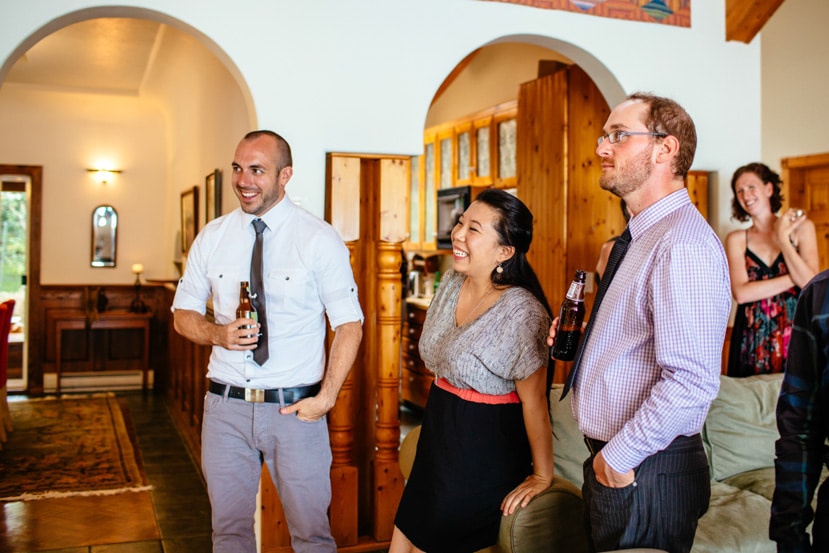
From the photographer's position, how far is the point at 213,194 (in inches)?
216

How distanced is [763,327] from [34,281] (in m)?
7.51

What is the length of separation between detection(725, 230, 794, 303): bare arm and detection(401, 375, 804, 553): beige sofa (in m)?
0.40

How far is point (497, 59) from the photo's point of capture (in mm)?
6586

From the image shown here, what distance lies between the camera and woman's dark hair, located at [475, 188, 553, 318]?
235 cm

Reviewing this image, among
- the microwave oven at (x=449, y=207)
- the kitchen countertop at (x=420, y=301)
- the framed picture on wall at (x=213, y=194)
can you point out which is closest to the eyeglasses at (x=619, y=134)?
the framed picture on wall at (x=213, y=194)

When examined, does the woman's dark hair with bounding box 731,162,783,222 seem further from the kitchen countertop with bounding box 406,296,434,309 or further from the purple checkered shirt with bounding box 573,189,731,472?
the kitchen countertop with bounding box 406,296,434,309

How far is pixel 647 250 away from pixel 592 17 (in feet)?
8.68

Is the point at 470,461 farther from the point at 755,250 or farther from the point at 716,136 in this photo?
the point at 716,136

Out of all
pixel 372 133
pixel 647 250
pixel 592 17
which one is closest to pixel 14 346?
pixel 372 133

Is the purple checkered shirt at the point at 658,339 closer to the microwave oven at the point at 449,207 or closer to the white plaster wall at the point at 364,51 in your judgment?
the white plaster wall at the point at 364,51

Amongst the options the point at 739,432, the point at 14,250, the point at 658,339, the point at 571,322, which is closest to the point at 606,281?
the point at 571,322

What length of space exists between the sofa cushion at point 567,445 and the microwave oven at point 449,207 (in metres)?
3.19

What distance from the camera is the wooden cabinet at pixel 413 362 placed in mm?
6672

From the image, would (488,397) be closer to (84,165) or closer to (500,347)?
(500,347)
